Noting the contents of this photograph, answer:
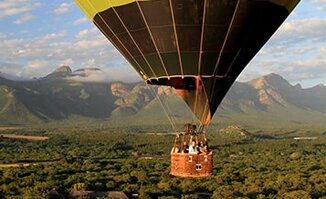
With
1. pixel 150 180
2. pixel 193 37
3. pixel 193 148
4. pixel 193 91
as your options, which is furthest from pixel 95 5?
pixel 150 180

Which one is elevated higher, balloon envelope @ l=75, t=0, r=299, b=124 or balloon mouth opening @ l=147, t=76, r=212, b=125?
balloon envelope @ l=75, t=0, r=299, b=124

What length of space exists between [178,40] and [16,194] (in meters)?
27.2

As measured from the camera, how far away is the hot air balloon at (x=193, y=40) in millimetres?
15383

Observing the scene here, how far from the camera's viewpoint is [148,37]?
1598 centimetres

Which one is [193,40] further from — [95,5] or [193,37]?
[95,5]

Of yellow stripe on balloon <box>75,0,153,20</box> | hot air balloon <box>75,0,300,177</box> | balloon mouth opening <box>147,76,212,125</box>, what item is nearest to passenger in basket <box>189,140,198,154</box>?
hot air balloon <box>75,0,300,177</box>

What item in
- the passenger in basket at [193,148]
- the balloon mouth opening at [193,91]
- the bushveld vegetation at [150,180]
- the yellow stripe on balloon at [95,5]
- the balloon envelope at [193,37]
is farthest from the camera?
the bushveld vegetation at [150,180]

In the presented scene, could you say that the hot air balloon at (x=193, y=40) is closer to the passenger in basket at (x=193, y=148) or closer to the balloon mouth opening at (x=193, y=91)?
the balloon mouth opening at (x=193, y=91)

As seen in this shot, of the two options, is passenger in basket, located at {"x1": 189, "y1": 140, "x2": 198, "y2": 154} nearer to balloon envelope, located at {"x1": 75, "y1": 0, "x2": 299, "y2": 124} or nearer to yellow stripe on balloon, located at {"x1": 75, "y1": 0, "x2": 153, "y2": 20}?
balloon envelope, located at {"x1": 75, "y1": 0, "x2": 299, "y2": 124}

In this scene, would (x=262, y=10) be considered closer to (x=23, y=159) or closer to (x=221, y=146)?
(x=23, y=159)

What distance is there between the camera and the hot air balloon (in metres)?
15.4

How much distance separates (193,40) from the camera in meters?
15.7

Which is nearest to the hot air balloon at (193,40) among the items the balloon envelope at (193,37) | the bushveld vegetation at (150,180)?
the balloon envelope at (193,37)

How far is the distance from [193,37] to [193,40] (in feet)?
0.30
